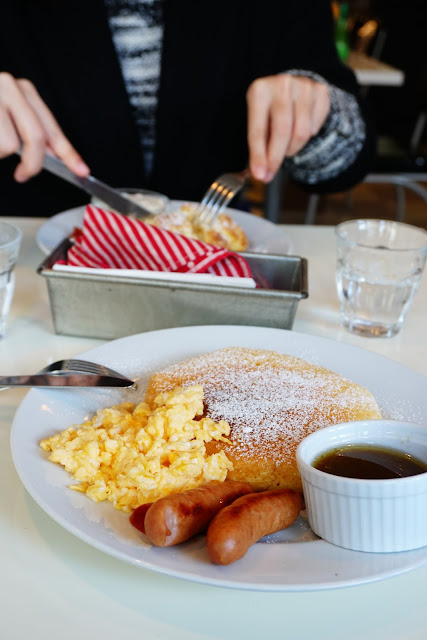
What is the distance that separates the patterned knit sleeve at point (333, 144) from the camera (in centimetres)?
172

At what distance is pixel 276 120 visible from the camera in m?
1.51

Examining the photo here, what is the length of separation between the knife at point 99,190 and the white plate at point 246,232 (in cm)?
8

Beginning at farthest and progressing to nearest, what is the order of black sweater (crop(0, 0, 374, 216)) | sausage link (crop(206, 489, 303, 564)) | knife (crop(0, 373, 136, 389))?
black sweater (crop(0, 0, 374, 216)) → knife (crop(0, 373, 136, 389)) → sausage link (crop(206, 489, 303, 564))

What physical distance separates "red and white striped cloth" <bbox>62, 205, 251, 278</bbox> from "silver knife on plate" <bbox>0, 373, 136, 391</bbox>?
12.7 inches

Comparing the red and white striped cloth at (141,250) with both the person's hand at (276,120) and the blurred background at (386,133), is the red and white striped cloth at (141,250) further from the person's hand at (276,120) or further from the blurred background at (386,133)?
the blurred background at (386,133)

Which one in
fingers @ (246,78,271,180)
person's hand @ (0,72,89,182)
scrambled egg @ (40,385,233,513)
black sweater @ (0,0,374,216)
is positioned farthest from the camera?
black sweater @ (0,0,374,216)

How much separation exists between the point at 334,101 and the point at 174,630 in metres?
1.42

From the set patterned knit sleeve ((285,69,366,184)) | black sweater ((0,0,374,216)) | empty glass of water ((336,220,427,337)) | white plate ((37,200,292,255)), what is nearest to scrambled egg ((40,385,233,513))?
empty glass of water ((336,220,427,337))

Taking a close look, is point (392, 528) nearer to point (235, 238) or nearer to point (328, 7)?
point (235, 238)

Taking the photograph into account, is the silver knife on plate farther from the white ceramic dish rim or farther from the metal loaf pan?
the white ceramic dish rim

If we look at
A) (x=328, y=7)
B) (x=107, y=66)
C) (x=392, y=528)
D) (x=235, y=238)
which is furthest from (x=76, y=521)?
(x=328, y=7)

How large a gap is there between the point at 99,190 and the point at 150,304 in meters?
0.46

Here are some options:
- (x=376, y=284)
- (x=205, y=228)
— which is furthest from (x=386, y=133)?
(x=376, y=284)

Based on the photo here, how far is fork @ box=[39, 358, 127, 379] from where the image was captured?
93 cm
